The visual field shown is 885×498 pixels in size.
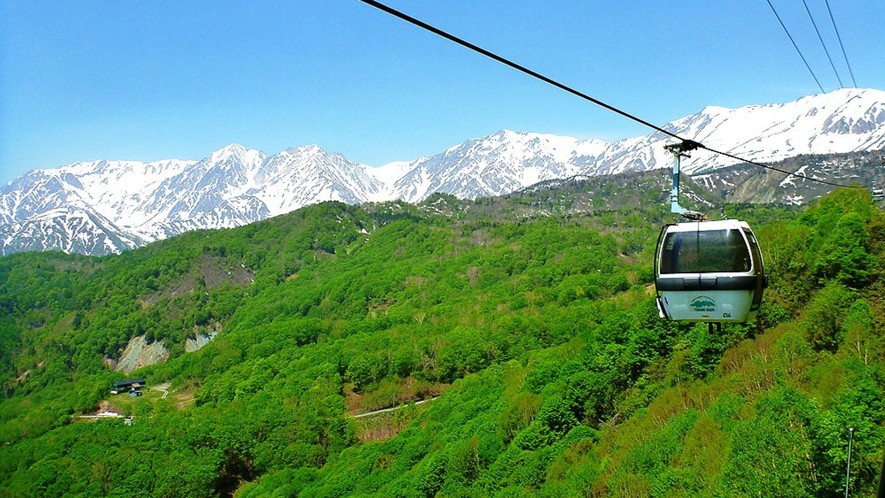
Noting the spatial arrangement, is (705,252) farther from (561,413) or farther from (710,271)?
(561,413)

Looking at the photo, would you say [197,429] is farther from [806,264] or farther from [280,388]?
[806,264]

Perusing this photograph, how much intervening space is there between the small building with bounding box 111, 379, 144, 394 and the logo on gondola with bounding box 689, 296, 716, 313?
17147 centimetres

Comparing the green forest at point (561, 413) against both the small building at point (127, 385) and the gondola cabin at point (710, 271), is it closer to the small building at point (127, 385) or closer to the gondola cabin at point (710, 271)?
the gondola cabin at point (710, 271)

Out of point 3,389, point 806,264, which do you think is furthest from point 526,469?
point 3,389

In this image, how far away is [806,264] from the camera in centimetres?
6694

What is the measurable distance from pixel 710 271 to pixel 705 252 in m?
0.54

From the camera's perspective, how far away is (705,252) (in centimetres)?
1778

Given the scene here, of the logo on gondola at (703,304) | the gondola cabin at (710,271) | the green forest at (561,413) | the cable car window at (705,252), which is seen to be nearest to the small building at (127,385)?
the green forest at (561,413)

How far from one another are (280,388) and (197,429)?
3290cm

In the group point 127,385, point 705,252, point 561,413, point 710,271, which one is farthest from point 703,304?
point 127,385

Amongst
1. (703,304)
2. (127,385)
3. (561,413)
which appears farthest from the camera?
(127,385)

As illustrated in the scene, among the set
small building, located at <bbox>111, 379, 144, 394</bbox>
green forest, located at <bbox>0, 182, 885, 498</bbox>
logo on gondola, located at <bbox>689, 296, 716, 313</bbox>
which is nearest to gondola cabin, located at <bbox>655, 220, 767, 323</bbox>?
logo on gondola, located at <bbox>689, 296, 716, 313</bbox>

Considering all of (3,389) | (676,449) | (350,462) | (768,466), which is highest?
(768,466)

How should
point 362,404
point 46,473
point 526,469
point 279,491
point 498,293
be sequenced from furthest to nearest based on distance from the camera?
point 498,293 < point 362,404 < point 46,473 < point 279,491 < point 526,469
